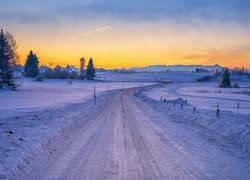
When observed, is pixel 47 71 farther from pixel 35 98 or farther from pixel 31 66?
pixel 35 98

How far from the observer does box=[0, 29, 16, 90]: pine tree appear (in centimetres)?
5944

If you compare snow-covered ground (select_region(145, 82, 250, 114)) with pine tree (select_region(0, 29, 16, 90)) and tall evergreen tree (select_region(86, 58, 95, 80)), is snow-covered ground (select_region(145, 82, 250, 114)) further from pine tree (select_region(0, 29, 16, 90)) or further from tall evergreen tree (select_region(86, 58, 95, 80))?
tall evergreen tree (select_region(86, 58, 95, 80))

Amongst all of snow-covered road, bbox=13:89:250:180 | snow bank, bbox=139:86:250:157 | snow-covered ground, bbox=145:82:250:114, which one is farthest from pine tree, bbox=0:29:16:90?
snow-covered road, bbox=13:89:250:180

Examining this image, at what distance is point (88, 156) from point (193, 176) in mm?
3831

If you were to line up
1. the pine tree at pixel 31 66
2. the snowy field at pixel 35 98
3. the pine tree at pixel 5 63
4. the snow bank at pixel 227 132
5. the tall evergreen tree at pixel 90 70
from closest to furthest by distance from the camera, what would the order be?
the snow bank at pixel 227 132 → the snowy field at pixel 35 98 → the pine tree at pixel 5 63 → the pine tree at pixel 31 66 → the tall evergreen tree at pixel 90 70

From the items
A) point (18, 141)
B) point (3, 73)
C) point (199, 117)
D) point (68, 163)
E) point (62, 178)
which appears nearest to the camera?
point (62, 178)

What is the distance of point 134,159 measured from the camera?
9.92 meters

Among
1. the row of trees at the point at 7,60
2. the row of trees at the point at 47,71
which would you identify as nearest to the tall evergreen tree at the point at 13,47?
the row of trees at the point at 7,60

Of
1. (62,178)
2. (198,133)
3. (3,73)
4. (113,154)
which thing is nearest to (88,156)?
(113,154)

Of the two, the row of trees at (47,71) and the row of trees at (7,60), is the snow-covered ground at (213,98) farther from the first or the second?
the row of trees at (47,71)

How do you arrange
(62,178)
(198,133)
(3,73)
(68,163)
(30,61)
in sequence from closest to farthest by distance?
(62,178) < (68,163) < (198,133) < (3,73) < (30,61)

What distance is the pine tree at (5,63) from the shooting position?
5944 centimetres

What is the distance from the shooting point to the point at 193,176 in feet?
26.6

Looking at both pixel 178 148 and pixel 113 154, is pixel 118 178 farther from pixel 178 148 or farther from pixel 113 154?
pixel 178 148
